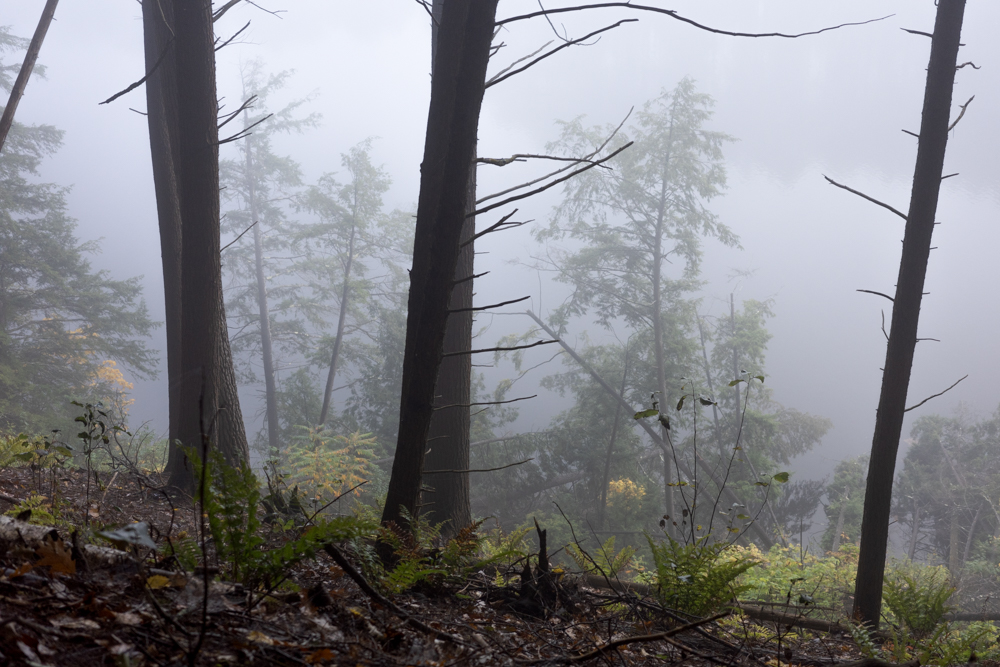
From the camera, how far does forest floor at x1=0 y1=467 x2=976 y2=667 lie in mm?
1201

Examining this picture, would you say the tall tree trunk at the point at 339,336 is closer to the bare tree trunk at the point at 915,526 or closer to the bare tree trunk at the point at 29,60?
the bare tree trunk at the point at 29,60

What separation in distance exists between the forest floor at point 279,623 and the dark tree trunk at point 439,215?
2.11ft

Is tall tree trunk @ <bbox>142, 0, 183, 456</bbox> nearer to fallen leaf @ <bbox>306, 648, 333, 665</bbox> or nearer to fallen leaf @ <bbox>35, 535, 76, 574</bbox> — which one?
fallen leaf @ <bbox>35, 535, 76, 574</bbox>

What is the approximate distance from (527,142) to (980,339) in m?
67.2

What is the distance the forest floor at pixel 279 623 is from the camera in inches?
47.3

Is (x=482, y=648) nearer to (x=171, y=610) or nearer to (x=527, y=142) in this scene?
(x=171, y=610)

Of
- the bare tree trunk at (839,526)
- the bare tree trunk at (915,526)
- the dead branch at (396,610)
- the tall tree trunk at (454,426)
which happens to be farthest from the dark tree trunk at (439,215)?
the bare tree trunk at (915,526)

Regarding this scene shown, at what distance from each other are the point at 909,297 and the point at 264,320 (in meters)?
22.0

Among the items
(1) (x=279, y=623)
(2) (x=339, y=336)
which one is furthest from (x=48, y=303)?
(1) (x=279, y=623)

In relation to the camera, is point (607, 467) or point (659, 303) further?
point (659, 303)

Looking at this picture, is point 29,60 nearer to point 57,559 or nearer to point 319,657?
point 57,559

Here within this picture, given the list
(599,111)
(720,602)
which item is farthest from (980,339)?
(720,602)

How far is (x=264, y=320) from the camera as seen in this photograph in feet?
73.7

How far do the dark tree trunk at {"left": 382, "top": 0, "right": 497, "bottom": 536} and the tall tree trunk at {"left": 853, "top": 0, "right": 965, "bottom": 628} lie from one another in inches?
149
